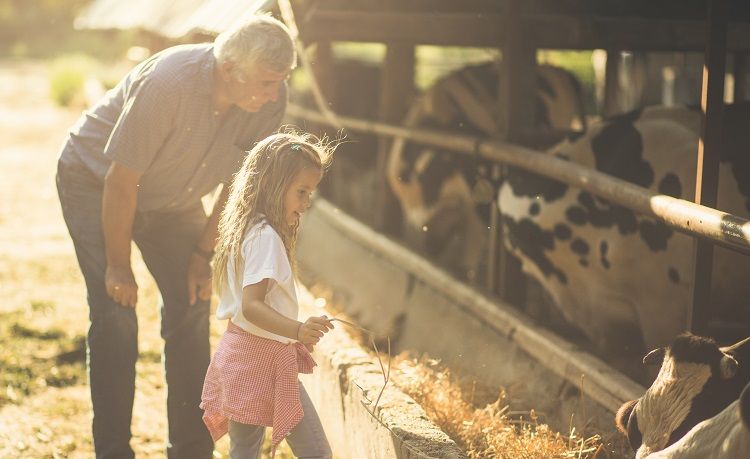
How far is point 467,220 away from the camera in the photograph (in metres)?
7.27

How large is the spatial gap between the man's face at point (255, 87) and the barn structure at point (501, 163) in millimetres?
692

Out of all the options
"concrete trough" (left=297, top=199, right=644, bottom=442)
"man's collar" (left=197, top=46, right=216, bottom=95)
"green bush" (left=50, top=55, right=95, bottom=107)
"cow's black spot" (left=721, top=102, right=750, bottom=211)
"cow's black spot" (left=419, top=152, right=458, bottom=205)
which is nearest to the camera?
"man's collar" (left=197, top=46, right=216, bottom=95)

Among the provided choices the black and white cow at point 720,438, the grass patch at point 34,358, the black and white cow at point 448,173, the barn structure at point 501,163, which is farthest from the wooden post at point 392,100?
the black and white cow at point 720,438

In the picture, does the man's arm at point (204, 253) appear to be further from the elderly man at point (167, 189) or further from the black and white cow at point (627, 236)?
the black and white cow at point (627, 236)

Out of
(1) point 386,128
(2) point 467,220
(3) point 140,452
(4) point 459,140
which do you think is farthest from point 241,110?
(2) point 467,220

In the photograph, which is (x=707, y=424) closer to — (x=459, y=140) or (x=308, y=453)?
(x=308, y=453)

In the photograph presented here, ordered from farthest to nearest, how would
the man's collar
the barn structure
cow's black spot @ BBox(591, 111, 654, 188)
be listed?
cow's black spot @ BBox(591, 111, 654, 188)
the man's collar
the barn structure

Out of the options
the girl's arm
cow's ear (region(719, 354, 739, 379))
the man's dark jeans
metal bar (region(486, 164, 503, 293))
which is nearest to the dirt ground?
the man's dark jeans

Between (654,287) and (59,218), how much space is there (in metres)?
7.57

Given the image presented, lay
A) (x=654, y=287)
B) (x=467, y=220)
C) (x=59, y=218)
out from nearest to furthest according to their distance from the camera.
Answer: (x=654, y=287) < (x=467, y=220) < (x=59, y=218)

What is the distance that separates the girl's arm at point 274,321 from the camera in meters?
2.87

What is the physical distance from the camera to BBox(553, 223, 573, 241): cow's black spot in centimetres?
→ 538

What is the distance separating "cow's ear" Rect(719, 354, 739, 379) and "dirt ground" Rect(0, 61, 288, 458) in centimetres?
225

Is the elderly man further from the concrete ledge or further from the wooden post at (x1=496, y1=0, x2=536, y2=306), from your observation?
the wooden post at (x1=496, y1=0, x2=536, y2=306)
